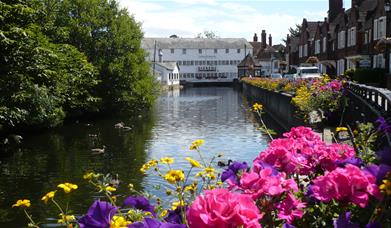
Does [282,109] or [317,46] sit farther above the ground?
[317,46]

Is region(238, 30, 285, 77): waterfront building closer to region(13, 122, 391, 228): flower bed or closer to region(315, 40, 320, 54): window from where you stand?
region(315, 40, 320, 54): window

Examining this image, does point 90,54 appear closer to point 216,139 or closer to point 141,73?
point 141,73

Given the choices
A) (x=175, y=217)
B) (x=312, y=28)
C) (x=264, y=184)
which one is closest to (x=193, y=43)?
(x=312, y=28)

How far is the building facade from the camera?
138 feet

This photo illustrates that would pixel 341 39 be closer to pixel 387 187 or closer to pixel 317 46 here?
pixel 317 46

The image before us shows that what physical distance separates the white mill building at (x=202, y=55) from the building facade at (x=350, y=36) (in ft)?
150

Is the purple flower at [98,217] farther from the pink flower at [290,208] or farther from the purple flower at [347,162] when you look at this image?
the purple flower at [347,162]

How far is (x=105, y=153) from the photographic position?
71.8 ft

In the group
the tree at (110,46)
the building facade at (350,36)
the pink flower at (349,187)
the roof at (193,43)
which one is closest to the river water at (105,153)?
the tree at (110,46)

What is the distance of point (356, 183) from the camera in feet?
8.39

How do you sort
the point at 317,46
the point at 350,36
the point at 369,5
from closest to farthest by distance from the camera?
the point at 369,5 < the point at 350,36 < the point at 317,46

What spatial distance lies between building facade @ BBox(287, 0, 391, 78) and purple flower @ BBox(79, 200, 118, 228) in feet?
109

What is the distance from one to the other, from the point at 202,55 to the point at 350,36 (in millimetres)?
74505

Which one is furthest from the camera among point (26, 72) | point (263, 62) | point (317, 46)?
point (263, 62)
